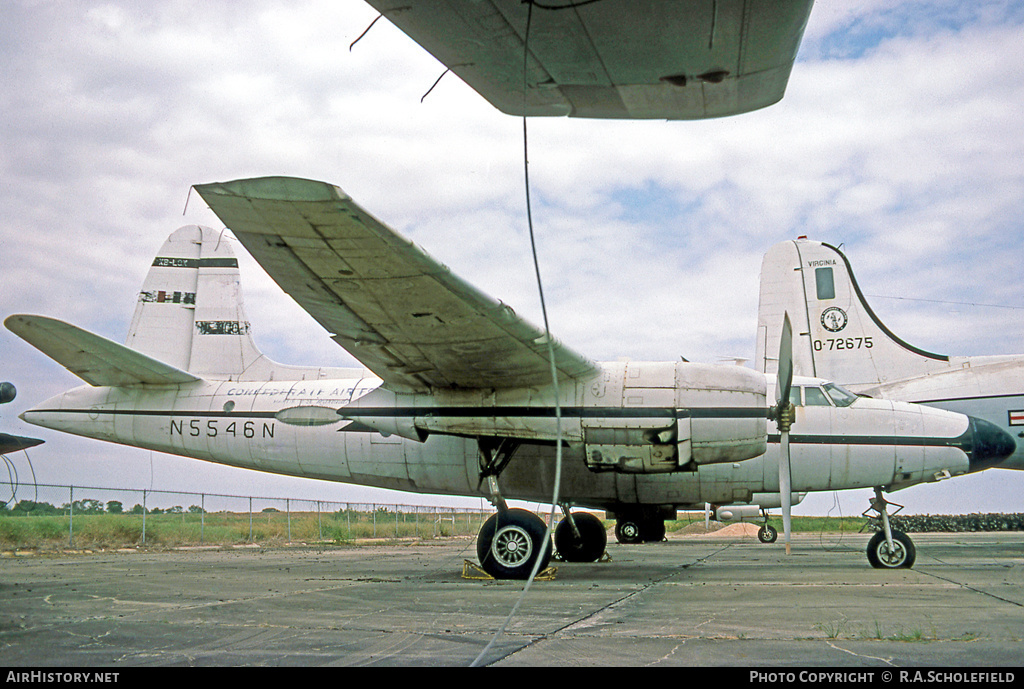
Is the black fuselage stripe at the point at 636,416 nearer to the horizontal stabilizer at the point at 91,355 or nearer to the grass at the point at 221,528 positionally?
the horizontal stabilizer at the point at 91,355

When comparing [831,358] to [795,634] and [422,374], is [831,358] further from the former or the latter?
[795,634]

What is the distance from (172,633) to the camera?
4812 millimetres

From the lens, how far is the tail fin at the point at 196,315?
44.2 feet

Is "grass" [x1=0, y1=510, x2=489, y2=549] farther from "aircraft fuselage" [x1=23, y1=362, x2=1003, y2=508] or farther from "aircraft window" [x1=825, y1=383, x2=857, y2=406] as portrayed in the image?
"aircraft window" [x1=825, y1=383, x2=857, y2=406]

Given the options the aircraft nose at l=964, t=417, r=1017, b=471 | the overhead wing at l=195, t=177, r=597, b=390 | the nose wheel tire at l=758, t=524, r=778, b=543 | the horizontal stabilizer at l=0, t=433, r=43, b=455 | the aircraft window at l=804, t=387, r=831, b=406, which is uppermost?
the overhead wing at l=195, t=177, r=597, b=390

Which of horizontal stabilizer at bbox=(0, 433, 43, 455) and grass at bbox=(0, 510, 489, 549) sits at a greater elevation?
horizontal stabilizer at bbox=(0, 433, 43, 455)

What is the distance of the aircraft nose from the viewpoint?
1073 centimetres

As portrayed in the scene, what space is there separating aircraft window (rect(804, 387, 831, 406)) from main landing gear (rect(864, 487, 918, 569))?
155cm

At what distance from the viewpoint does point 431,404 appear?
9.72 meters

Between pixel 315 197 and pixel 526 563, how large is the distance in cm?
587

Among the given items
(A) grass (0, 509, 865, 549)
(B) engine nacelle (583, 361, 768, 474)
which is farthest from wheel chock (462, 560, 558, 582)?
(A) grass (0, 509, 865, 549)

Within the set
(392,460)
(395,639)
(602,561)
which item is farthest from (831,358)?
(395,639)

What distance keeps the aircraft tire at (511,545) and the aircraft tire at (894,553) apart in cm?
505

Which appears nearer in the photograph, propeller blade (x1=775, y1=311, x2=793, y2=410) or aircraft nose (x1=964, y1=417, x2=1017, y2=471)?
propeller blade (x1=775, y1=311, x2=793, y2=410)
